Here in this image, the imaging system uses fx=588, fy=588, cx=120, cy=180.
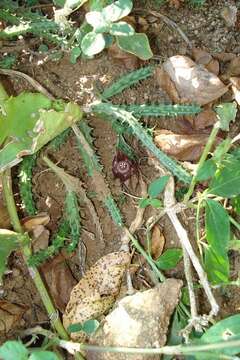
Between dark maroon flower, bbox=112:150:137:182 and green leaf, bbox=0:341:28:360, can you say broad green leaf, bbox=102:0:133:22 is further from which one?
green leaf, bbox=0:341:28:360

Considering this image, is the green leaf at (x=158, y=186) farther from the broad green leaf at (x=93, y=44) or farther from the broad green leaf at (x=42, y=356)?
the broad green leaf at (x=42, y=356)

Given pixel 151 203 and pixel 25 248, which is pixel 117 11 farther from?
pixel 25 248

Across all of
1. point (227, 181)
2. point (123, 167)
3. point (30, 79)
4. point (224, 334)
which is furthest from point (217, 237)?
point (30, 79)

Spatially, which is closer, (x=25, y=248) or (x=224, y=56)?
(x=25, y=248)

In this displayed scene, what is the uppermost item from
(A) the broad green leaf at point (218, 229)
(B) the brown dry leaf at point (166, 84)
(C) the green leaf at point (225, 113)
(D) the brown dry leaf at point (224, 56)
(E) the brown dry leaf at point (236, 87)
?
(C) the green leaf at point (225, 113)

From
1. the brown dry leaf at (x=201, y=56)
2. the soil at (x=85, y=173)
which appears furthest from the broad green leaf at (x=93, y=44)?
the brown dry leaf at (x=201, y=56)

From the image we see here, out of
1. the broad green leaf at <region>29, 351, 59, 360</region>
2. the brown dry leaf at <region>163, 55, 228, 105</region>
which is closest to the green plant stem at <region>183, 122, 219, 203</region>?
the brown dry leaf at <region>163, 55, 228, 105</region>
